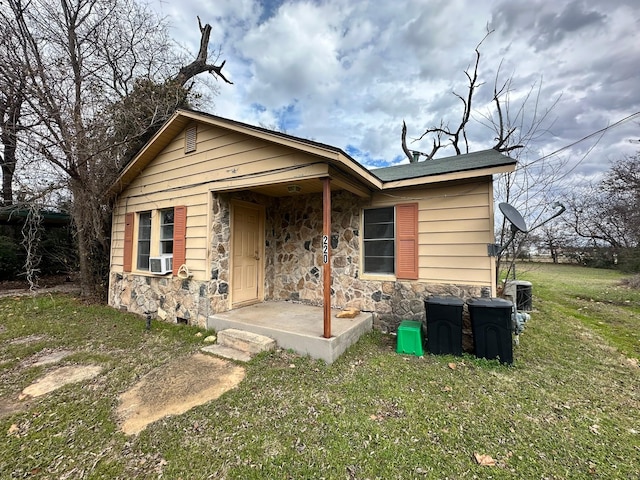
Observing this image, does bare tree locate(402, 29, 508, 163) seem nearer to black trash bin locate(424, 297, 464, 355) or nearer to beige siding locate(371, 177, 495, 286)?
beige siding locate(371, 177, 495, 286)

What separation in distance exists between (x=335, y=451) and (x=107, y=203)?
321 inches

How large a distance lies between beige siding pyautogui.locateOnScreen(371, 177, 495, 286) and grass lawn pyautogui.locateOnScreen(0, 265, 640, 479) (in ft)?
4.25

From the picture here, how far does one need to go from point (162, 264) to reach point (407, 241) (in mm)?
4901

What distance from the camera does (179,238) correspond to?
17.8 ft

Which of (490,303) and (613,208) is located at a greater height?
(613,208)

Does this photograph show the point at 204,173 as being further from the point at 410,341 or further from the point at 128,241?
the point at 410,341

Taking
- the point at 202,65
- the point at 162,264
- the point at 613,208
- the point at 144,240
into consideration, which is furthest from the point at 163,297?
the point at 613,208

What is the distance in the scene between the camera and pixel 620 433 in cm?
235

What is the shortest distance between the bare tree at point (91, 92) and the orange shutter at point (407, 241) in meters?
6.37

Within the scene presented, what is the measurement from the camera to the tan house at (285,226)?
166 inches

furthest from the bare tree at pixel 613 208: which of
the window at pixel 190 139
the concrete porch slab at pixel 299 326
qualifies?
the window at pixel 190 139

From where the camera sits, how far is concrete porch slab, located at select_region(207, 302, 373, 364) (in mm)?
3715

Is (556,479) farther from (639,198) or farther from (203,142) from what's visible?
(639,198)

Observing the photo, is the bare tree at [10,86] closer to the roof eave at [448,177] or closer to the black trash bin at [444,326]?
the roof eave at [448,177]
